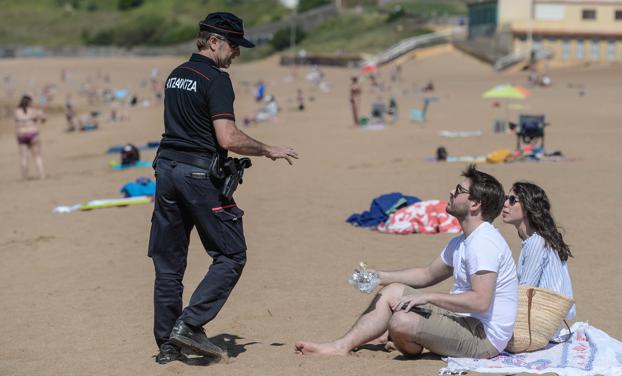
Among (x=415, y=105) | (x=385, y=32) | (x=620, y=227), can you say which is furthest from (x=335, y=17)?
(x=620, y=227)

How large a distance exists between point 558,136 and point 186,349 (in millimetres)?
15213

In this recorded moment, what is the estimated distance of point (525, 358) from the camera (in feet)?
17.8

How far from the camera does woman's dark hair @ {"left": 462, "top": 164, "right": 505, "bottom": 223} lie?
5.17m

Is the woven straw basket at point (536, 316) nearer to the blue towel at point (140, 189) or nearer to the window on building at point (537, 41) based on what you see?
the blue towel at point (140, 189)

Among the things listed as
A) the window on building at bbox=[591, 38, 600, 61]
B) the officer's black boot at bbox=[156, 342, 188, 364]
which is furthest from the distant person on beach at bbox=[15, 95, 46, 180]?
the window on building at bbox=[591, 38, 600, 61]

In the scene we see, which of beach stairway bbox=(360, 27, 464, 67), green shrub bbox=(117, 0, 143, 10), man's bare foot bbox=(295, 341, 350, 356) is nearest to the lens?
man's bare foot bbox=(295, 341, 350, 356)

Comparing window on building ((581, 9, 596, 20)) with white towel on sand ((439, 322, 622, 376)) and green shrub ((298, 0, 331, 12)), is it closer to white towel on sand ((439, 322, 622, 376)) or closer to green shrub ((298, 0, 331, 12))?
green shrub ((298, 0, 331, 12))

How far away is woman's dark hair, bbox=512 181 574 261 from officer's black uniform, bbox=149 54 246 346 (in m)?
1.66

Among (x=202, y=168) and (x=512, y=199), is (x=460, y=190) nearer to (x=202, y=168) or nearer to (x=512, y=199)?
(x=512, y=199)

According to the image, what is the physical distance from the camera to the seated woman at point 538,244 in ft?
18.7

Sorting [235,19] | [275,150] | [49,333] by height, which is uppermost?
[235,19]

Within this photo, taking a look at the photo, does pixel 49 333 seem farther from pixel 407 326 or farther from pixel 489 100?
pixel 489 100

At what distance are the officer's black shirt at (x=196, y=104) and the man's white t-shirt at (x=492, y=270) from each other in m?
1.41

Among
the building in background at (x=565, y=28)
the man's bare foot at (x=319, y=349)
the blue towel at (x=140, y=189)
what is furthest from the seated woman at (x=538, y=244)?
the building in background at (x=565, y=28)
